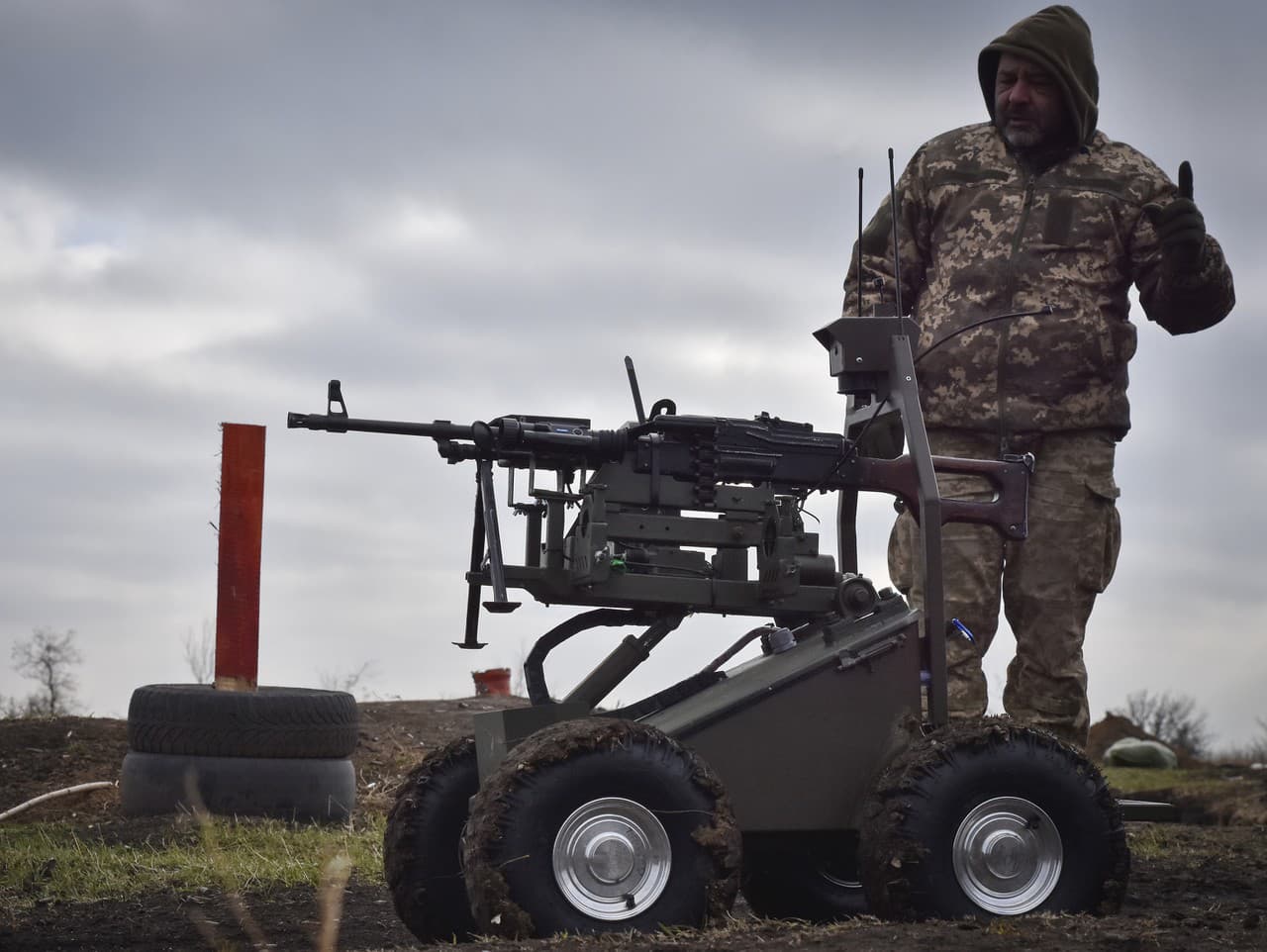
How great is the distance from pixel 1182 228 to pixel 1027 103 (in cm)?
81

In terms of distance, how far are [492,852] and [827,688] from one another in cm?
98

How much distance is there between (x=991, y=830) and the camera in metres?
4.05

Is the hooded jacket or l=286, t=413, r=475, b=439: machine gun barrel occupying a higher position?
the hooded jacket

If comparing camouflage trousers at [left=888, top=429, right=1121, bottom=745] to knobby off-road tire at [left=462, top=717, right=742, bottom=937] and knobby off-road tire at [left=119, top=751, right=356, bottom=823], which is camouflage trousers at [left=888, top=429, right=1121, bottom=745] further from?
knobby off-road tire at [left=119, top=751, right=356, bottom=823]

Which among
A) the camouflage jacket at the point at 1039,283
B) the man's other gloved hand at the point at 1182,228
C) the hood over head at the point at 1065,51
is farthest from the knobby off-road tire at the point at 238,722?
the man's other gloved hand at the point at 1182,228

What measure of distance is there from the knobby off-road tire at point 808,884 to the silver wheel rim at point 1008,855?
0.69 m

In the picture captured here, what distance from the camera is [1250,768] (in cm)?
1259

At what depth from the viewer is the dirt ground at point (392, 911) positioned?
12.1ft

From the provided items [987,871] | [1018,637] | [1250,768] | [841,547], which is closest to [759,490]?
[841,547]

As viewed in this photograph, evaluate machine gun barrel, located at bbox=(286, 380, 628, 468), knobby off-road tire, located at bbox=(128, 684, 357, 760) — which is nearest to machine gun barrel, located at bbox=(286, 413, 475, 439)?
machine gun barrel, located at bbox=(286, 380, 628, 468)

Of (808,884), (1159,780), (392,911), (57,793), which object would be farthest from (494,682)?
(808,884)

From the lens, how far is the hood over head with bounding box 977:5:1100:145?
6105 mm

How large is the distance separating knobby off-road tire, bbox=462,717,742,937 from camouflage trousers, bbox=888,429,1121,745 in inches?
89.4

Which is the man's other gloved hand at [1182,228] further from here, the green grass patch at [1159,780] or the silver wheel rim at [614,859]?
the green grass patch at [1159,780]
